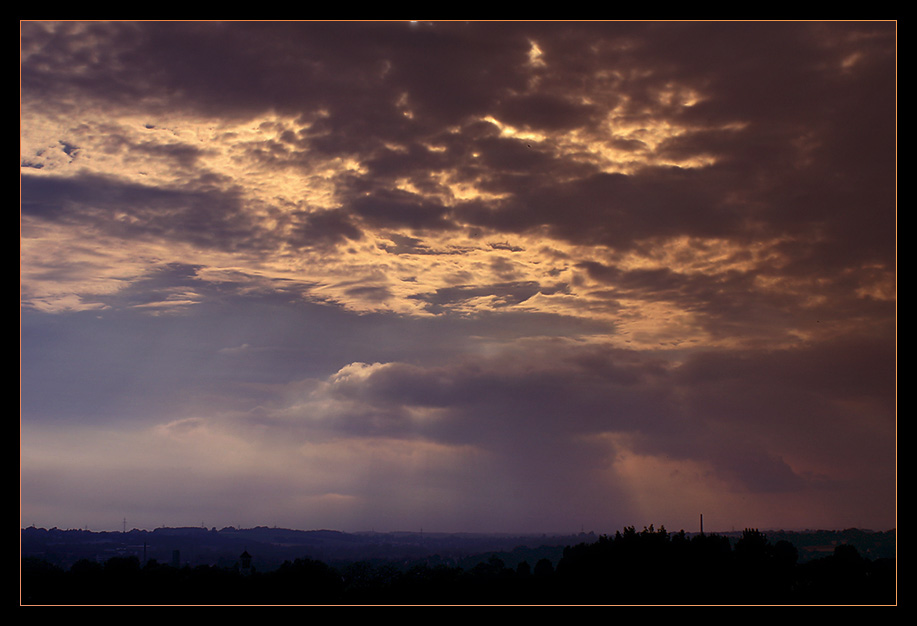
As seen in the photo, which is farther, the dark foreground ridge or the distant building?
the distant building

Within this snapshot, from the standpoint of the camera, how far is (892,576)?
48688 millimetres

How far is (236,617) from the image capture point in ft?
66.6

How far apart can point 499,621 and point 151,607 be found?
30.9 ft

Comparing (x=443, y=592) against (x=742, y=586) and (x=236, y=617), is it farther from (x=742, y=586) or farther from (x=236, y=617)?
(x=236, y=617)

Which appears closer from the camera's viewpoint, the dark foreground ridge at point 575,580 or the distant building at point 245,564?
the dark foreground ridge at point 575,580

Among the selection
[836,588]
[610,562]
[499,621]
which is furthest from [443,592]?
[499,621]

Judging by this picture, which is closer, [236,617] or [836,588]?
[236,617]
